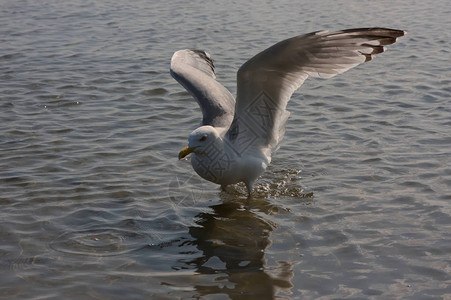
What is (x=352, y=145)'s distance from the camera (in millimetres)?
6957

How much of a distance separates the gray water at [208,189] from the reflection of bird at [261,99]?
1.44ft

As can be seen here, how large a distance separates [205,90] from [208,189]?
3.28 feet

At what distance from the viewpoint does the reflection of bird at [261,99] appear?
5129mm

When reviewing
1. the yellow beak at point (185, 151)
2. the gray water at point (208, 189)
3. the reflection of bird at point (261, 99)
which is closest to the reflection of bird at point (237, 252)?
Answer: the gray water at point (208, 189)

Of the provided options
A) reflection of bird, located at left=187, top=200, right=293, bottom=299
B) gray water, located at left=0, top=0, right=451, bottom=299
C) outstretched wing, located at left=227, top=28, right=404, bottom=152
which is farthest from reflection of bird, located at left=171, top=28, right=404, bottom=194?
gray water, located at left=0, top=0, right=451, bottom=299

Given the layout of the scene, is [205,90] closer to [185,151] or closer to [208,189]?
[208,189]

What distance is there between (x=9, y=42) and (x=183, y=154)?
777cm

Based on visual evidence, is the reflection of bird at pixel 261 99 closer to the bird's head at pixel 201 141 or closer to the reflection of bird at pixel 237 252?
the bird's head at pixel 201 141

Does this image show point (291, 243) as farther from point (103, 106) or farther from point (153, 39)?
point (153, 39)

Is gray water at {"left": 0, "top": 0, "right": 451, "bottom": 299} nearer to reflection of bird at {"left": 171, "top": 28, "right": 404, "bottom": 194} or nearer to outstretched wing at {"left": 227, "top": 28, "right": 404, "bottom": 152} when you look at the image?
reflection of bird at {"left": 171, "top": 28, "right": 404, "bottom": 194}

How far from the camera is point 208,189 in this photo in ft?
20.5

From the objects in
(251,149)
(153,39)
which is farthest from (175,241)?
(153,39)

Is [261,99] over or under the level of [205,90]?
over

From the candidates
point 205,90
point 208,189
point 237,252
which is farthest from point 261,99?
point 237,252
